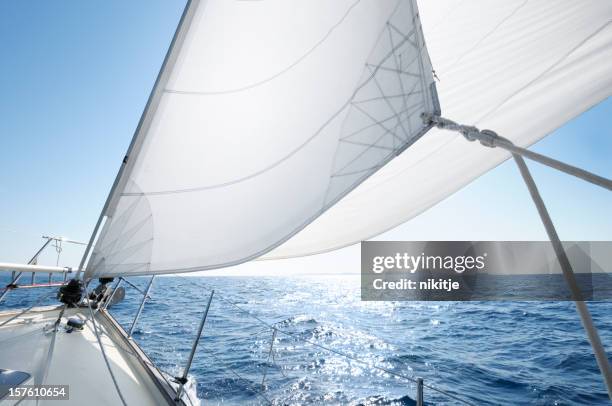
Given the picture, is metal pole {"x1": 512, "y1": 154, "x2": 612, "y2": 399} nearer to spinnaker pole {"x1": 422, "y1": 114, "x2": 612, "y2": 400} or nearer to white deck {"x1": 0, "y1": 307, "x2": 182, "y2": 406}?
spinnaker pole {"x1": 422, "y1": 114, "x2": 612, "y2": 400}

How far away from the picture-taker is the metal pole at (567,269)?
1001mm

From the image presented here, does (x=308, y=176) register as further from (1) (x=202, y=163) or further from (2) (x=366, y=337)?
(2) (x=366, y=337)

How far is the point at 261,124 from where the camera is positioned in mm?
1618

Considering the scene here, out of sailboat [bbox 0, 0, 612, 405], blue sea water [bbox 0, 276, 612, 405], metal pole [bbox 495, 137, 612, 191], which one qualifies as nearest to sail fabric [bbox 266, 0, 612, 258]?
sailboat [bbox 0, 0, 612, 405]

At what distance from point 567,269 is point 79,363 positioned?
123 inches

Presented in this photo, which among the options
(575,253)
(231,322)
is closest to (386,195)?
(231,322)

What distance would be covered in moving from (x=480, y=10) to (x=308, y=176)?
1673 millimetres

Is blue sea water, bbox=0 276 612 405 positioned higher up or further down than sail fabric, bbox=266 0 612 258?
further down

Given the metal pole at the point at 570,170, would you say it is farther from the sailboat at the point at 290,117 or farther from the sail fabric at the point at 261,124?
the sail fabric at the point at 261,124

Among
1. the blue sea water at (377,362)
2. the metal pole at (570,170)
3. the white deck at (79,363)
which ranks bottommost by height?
the blue sea water at (377,362)

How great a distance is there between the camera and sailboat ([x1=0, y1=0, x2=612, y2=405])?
1189 millimetres

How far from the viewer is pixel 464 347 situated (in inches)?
346

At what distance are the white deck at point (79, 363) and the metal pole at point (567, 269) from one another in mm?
2325

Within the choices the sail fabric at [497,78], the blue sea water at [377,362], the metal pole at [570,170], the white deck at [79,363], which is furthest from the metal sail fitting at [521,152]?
the white deck at [79,363]
